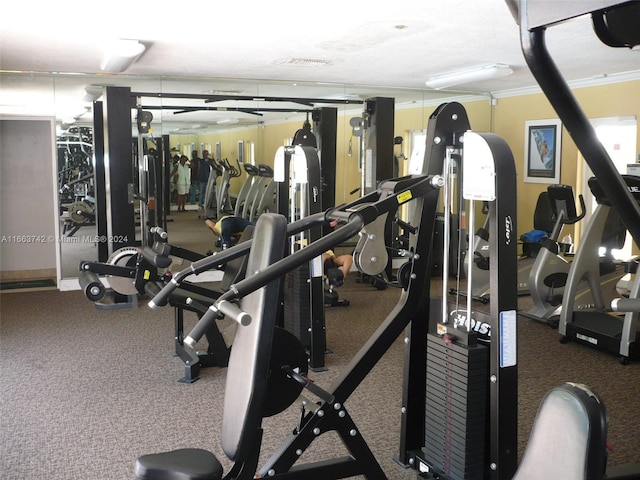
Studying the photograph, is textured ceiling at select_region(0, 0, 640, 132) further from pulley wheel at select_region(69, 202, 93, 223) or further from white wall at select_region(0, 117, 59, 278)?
pulley wheel at select_region(69, 202, 93, 223)

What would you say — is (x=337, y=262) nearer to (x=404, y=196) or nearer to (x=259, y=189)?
(x=259, y=189)

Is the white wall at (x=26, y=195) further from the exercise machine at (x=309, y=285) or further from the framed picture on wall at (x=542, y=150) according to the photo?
the framed picture on wall at (x=542, y=150)

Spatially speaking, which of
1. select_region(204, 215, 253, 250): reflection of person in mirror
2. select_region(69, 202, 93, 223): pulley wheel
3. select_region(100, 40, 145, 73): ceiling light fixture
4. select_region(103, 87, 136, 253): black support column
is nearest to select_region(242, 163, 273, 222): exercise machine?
select_region(204, 215, 253, 250): reflection of person in mirror

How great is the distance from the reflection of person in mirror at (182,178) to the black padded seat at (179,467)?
6.00 m

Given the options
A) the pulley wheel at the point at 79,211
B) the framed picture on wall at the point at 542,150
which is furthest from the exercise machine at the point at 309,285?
the framed picture on wall at the point at 542,150

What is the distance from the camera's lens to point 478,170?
252 centimetres

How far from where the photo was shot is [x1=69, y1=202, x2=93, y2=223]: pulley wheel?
7.18m

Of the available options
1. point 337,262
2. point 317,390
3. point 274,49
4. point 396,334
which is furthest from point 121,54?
point 317,390

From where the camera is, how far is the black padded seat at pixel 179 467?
1.81 metres

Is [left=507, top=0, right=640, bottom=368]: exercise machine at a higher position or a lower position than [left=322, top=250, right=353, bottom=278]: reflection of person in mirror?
higher

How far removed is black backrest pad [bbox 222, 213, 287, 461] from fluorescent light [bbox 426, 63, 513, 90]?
502cm

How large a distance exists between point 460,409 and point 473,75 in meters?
4.82

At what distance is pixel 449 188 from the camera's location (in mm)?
2904

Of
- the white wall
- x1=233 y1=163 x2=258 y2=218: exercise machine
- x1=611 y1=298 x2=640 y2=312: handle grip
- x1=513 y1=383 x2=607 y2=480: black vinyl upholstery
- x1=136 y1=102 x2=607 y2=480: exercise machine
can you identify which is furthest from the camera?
x1=233 y1=163 x2=258 y2=218: exercise machine
